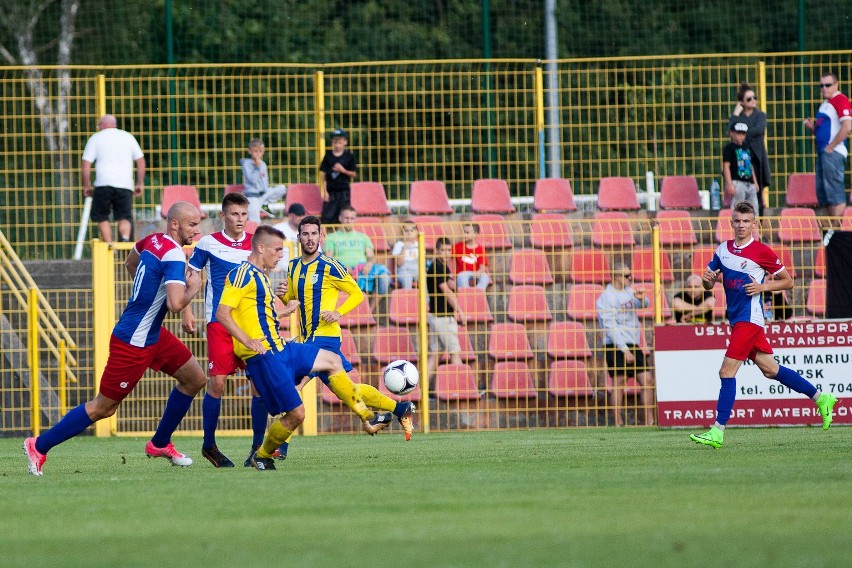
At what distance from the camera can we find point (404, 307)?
15961 millimetres

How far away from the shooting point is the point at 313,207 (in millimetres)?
19375

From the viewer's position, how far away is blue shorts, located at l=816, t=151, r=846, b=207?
743 inches

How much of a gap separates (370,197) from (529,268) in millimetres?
4166

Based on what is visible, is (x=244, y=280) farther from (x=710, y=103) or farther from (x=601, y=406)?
(x=710, y=103)

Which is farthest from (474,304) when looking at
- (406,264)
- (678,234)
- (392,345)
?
(678,234)

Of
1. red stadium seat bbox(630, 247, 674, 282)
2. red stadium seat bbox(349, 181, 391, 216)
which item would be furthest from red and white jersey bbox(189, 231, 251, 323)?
red stadium seat bbox(349, 181, 391, 216)

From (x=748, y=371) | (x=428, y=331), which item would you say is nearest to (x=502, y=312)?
(x=428, y=331)

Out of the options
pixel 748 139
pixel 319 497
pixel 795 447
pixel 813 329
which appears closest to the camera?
pixel 319 497

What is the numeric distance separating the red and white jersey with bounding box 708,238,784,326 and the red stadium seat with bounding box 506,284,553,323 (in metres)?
3.72

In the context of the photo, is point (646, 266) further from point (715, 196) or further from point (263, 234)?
point (263, 234)

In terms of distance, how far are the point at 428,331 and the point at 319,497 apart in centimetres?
838

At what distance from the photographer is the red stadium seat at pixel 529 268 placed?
→ 1599 cm

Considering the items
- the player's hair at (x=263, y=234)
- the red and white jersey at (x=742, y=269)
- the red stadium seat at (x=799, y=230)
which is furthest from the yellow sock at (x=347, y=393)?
the red stadium seat at (x=799, y=230)

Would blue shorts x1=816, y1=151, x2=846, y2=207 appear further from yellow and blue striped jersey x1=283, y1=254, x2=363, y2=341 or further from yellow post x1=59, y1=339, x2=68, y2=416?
yellow post x1=59, y1=339, x2=68, y2=416
